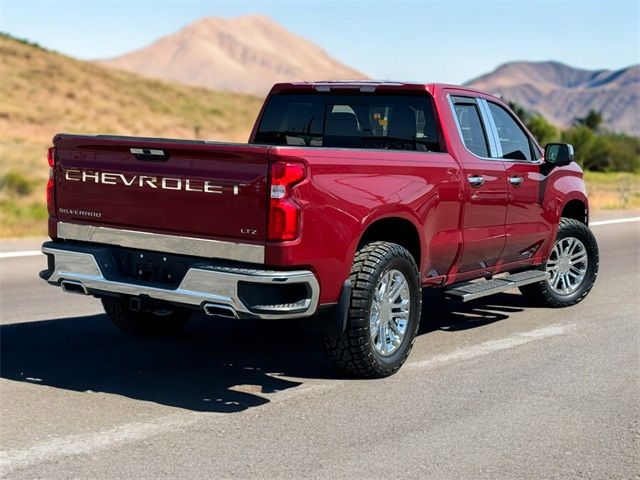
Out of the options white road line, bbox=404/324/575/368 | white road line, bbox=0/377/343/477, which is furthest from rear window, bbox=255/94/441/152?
white road line, bbox=0/377/343/477

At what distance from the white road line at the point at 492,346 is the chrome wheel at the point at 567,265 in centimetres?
98

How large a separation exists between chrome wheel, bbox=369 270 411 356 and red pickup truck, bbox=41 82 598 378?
0.5 inches

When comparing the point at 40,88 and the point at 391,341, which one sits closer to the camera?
the point at 391,341

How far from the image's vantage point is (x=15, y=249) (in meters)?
13.8

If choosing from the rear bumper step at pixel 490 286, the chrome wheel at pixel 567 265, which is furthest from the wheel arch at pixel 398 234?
the chrome wheel at pixel 567 265

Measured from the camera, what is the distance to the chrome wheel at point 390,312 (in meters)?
6.69

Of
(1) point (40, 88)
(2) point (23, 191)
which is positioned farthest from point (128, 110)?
(2) point (23, 191)

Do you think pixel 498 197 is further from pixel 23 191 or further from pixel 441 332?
pixel 23 191

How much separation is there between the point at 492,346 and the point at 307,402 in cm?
223

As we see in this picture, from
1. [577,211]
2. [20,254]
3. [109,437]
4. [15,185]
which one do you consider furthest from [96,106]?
[109,437]

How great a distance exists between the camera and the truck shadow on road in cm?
638

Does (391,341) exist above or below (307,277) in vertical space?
below

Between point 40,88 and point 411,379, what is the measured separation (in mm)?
66790

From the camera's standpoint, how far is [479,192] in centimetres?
779
